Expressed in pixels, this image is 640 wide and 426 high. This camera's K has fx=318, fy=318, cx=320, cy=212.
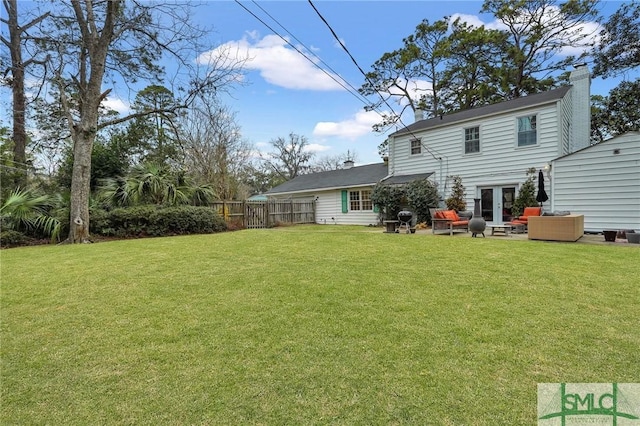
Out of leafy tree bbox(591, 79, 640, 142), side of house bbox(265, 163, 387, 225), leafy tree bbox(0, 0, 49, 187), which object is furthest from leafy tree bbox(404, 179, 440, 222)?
leafy tree bbox(0, 0, 49, 187)

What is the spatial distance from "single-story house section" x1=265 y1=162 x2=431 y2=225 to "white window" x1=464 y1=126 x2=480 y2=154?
1933 millimetres

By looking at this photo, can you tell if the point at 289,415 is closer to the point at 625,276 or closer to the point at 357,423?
the point at 357,423

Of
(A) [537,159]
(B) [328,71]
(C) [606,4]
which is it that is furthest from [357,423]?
(C) [606,4]

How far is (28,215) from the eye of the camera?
29.3 ft

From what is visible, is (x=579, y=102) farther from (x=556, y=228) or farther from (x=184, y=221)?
(x=184, y=221)

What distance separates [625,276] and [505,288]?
6.54 feet

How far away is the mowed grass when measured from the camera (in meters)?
1.82

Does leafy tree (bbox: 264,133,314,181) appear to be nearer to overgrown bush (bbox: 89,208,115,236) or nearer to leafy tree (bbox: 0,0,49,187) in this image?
leafy tree (bbox: 0,0,49,187)

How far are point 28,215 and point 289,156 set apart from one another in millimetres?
29341

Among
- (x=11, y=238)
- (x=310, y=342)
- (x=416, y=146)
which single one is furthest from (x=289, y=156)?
(x=310, y=342)

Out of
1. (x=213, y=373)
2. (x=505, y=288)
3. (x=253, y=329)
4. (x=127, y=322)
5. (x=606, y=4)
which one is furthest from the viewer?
(x=606, y=4)

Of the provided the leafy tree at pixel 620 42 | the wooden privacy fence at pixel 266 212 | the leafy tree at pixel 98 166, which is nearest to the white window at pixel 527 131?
the leafy tree at pixel 620 42

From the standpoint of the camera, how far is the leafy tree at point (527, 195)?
11.2 metres

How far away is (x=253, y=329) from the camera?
2818 mm
